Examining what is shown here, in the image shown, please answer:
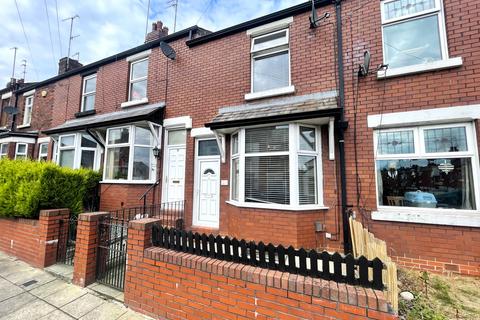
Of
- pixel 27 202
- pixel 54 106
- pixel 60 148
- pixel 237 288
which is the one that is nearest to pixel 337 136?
pixel 237 288

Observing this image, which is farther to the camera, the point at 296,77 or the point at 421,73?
the point at 296,77

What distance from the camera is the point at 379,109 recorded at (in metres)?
5.02

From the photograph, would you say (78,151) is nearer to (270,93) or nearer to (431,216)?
(270,93)

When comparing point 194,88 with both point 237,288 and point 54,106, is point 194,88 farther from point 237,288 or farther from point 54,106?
point 54,106

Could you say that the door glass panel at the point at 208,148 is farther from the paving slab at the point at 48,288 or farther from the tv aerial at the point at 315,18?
the paving slab at the point at 48,288

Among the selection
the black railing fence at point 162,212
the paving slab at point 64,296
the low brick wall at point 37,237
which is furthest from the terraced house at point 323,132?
the paving slab at point 64,296

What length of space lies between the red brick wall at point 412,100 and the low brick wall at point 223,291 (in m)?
3.24

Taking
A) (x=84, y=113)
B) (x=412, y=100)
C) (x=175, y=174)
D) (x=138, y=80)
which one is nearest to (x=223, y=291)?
(x=412, y=100)

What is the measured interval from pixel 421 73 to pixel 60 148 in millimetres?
12563

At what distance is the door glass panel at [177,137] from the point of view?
7.67 meters

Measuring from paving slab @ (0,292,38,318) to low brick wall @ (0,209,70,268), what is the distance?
0.90 metres

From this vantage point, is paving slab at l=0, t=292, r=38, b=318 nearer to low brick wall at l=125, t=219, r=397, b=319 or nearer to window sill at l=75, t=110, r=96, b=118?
low brick wall at l=125, t=219, r=397, b=319

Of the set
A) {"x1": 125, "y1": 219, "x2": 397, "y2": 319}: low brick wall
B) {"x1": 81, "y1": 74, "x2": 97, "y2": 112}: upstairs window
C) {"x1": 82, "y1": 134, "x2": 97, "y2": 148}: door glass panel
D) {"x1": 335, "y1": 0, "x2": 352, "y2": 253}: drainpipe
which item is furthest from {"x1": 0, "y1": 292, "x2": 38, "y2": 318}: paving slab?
{"x1": 81, "y1": 74, "x2": 97, "y2": 112}: upstairs window

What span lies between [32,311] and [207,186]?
4.51m
